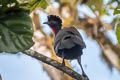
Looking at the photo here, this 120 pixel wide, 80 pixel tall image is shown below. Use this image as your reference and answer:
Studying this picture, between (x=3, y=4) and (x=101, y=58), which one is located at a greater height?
(x=3, y=4)

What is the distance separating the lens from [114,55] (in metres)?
7.48

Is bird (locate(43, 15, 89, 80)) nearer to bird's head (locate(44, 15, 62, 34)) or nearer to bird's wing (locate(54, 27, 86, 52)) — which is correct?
bird's wing (locate(54, 27, 86, 52))

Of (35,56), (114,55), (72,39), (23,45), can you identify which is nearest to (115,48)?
(114,55)

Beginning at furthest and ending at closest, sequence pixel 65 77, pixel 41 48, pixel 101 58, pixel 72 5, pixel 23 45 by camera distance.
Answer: pixel 72 5 < pixel 101 58 < pixel 41 48 < pixel 65 77 < pixel 23 45

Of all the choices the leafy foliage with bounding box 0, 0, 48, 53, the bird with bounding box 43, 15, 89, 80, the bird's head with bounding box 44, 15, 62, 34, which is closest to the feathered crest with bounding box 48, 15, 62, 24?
the bird's head with bounding box 44, 15, 62, 34

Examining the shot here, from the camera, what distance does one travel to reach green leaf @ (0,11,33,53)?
5.45ft

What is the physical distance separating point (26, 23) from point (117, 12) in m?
0.93

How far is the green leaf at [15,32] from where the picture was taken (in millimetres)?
1662

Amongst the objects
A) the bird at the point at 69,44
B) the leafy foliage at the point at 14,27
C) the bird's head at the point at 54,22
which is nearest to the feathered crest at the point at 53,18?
the bird's head at the point at 54,22

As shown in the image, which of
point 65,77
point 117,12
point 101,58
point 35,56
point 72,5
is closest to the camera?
point 35,56

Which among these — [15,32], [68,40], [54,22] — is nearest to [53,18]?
[54,22]

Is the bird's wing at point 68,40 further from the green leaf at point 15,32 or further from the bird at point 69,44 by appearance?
the green leaf at point 15,32

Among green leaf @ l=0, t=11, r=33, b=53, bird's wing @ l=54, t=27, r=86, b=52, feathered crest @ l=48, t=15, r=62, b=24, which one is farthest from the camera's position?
feathered crest @ l=48, t=15, r=62, b=24

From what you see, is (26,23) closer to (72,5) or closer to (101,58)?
(101,58)
